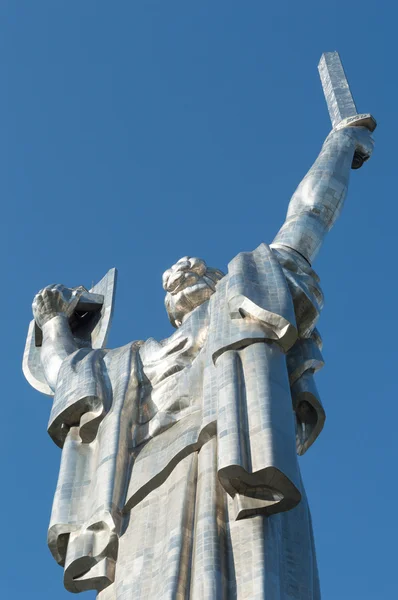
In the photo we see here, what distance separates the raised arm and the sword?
2.96 meters

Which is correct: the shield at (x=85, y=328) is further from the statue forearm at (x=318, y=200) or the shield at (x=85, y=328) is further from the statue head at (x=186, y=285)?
the statue forearm at (x=318, y=200)

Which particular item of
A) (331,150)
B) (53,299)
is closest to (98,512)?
(53,299)

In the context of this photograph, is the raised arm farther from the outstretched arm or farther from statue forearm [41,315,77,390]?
the outstretched arm

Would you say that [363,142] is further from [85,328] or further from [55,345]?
[55,345]

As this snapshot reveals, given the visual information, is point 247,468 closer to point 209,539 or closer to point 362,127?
point 209,539

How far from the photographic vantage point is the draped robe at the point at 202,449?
793cm

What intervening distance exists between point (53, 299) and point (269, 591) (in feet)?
15.2

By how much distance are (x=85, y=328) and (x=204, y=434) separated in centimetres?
335

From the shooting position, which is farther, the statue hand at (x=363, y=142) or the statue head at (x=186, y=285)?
the statue hand at (x=363, y=142)

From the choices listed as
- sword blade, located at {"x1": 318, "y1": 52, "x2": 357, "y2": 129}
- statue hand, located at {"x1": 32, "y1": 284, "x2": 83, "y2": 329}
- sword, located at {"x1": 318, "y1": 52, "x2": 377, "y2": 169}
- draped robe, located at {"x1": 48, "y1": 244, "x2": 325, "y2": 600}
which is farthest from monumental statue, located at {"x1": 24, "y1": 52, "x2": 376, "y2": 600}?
sword blade, located at {"x1": 318, "y1": 52, "x2": 357, "y2": 129}

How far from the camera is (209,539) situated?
26.1 feet

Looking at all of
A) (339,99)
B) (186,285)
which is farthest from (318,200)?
(339,99)

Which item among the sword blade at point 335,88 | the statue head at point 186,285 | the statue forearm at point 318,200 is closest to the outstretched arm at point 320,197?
the statue forearm at point 318,200

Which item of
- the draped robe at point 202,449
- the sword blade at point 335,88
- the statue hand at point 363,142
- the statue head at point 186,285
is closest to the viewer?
the draped robe at point 202,449
